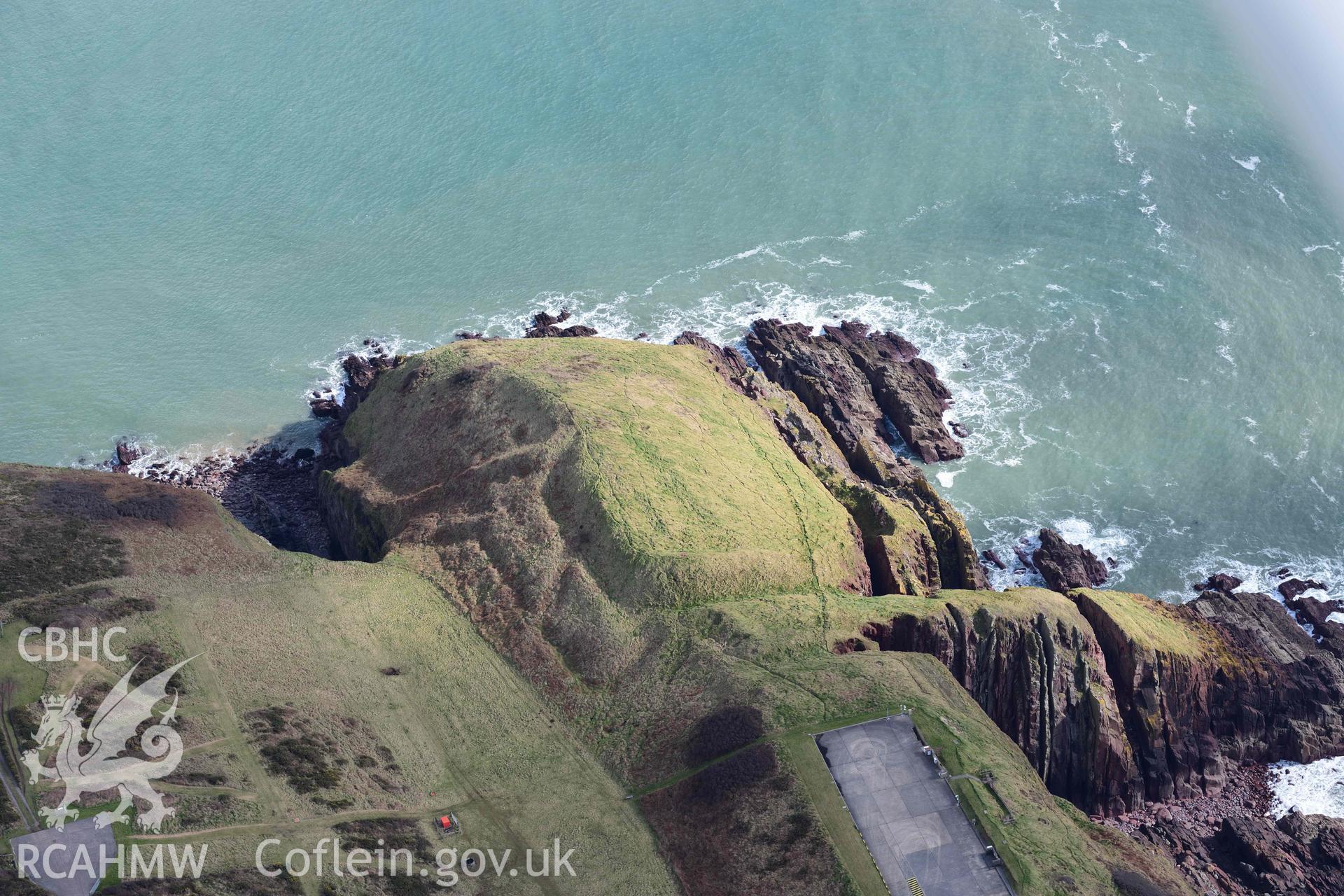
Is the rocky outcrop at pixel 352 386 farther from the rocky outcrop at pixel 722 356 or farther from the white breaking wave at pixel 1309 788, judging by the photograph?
the white breaking wave at pixel 1309 788

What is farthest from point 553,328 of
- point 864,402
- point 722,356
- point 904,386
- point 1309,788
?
point 1309,788

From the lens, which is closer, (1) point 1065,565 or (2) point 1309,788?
(2) point 1309,788

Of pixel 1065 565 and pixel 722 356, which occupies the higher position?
pixel 1065 565

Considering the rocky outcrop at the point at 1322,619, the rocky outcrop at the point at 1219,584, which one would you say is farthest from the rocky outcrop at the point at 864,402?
the rocky outcrop at the point at 1322,619

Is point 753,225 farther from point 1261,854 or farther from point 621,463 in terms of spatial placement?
point 1261,854

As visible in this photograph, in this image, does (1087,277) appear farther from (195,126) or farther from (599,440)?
(195,126)

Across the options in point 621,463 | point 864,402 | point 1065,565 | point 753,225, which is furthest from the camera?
point 753,225

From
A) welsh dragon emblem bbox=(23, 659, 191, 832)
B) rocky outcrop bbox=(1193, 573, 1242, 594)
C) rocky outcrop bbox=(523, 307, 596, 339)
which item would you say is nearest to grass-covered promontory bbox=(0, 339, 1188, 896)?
welsh dragon emblem bbox=(23, 659, 191, 832)

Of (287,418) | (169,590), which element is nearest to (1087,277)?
(287,418)
